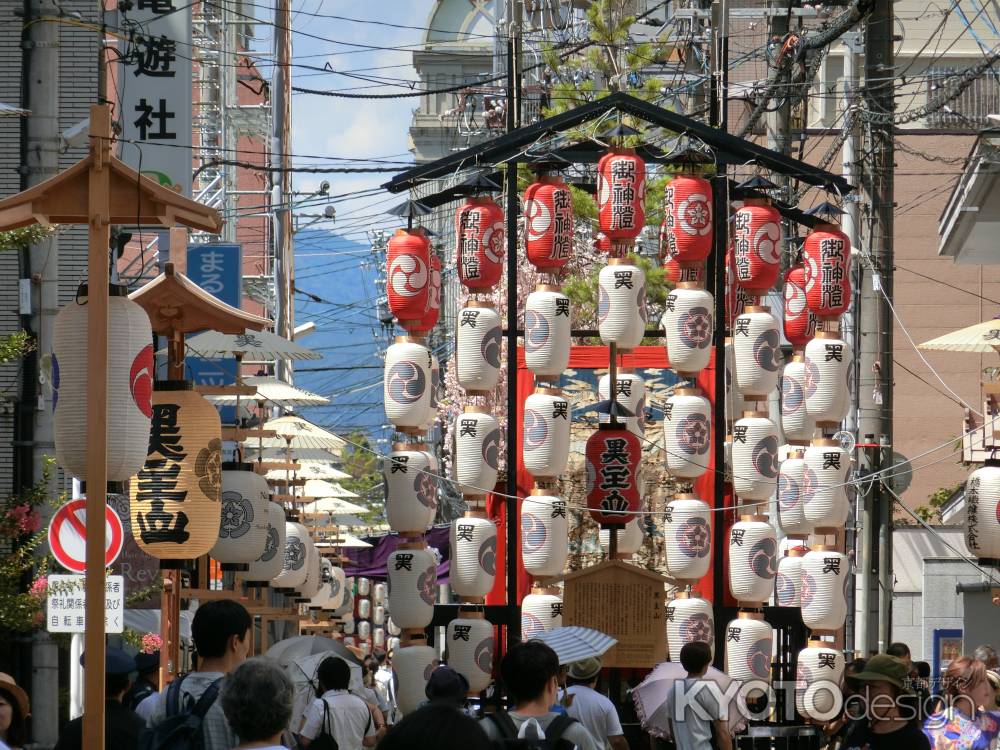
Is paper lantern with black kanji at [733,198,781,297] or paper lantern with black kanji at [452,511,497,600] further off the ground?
paper lantern with black kanji at [733,198,781,297]

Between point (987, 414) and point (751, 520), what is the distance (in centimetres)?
295

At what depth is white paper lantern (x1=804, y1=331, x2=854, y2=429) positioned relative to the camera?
61.0 ft

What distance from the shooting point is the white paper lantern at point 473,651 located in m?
18.3

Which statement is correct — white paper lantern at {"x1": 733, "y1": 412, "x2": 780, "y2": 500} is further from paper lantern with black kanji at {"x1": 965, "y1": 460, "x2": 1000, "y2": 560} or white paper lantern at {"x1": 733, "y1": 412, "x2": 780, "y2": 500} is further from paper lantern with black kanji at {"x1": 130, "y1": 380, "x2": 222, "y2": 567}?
paper lantern with black kanji at {"x1": 130, "y1": 380, "x2": 222, "y2": 567}

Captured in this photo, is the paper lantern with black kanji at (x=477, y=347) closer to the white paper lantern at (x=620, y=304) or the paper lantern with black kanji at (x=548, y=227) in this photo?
the paper lantern with black kanji at (x=548, y=227)

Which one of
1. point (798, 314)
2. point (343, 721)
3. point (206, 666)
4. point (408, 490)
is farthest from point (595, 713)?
point (798, 314)

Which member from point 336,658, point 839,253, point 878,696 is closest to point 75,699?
point 336,658

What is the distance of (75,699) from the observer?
13000mm

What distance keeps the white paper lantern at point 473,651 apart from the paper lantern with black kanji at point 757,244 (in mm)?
5130

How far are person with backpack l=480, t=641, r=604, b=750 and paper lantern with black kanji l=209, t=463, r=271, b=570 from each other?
9847 millimetres

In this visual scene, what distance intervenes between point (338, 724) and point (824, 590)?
28.5 ft

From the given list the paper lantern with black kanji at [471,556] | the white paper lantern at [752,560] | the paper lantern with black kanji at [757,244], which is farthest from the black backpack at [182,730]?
the paper lantern with black kanji at [757,244]

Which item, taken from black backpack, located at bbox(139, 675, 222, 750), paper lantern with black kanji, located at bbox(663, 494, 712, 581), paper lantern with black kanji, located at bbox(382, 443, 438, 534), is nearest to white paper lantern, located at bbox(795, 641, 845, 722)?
paper lantern with black kanji, located at bbox(663, 494, 712, 581)

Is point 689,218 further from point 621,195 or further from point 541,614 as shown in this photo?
point 541,614
